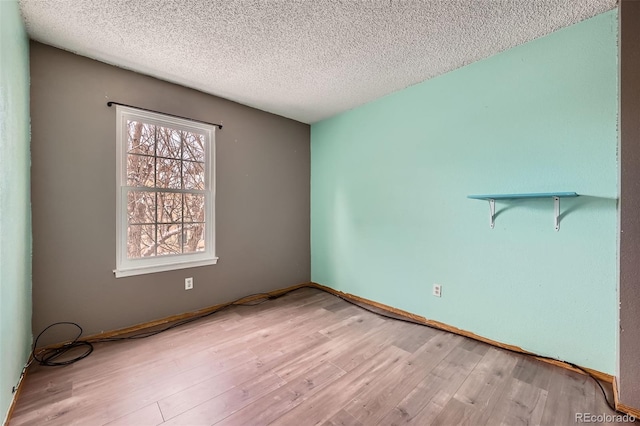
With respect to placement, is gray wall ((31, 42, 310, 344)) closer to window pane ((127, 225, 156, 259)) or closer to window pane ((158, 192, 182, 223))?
window pane ((127, 225, 156, 259))

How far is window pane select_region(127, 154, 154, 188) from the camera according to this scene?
2.39 metres

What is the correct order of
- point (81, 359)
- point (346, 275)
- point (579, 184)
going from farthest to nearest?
point (346, 275) < point (81, 359) < point (579, 184)

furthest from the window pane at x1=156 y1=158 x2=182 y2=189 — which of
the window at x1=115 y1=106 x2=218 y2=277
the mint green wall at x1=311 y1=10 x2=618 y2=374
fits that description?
the mint green wall at x1=311 y1=10 x2=618 y2=374

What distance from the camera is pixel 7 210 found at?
→ 4.56 feet

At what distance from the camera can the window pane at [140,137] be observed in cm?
239

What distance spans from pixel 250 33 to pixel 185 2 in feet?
1.39

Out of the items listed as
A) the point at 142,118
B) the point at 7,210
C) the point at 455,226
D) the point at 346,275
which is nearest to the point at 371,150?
the point at 455,226

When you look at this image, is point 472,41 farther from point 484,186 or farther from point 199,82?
point 199,82

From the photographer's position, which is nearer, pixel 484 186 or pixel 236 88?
pixel 484 186

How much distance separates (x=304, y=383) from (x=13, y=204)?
203 cm

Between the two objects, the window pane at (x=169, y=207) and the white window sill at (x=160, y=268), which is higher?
the window pane at (x=169, y=207)

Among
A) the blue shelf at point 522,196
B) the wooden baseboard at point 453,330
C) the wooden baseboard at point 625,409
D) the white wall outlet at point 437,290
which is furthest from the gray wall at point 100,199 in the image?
the wooden baseboard at point 625,409

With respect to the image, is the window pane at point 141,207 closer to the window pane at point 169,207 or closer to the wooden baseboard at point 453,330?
the window pane at point 169,207

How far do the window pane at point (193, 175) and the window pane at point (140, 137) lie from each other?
13.8 inches
